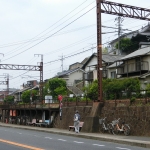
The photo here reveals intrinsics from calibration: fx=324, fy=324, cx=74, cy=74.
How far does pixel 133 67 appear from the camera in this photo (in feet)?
146

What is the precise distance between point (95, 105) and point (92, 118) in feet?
4.12


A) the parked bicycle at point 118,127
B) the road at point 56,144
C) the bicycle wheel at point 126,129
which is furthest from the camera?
the parked bicycle at point 118,127

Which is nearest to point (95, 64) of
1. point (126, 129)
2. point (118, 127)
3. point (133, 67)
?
point (133, 67)

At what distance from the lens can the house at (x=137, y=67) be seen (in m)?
41.7

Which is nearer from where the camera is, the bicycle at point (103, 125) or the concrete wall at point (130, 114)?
the concrete wall at point (130, 114)

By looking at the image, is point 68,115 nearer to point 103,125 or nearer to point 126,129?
point 103,125

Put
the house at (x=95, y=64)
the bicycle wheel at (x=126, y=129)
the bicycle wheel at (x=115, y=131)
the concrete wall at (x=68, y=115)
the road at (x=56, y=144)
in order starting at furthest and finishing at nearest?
the house at (x=95, y=64) < the concrete wall at (x=68, y=115) < the bicycle wheel at (x=115, y=131) < the bicycle wheel at (x=126, y=129) < the road at (x=56, y=144)

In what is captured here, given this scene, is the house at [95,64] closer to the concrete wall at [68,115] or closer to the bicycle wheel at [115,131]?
the concrete wall at [68,115]

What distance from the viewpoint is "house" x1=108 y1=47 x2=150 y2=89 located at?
41.7 m

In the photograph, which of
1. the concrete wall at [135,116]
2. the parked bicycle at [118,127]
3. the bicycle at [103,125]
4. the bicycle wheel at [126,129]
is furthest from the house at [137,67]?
the bicycle wheel at [126,129]

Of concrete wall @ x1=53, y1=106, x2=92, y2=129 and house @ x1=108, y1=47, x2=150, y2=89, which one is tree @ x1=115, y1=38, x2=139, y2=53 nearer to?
house @ x1=108, y1=47, x2=150, y2=89

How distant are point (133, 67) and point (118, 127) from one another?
72.7 feet

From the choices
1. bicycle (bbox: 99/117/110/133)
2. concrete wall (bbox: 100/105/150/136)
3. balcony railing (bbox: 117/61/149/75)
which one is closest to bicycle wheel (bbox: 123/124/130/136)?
concrete wall (bbox: 100/105/150/136)

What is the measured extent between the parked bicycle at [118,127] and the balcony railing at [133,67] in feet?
66.1
